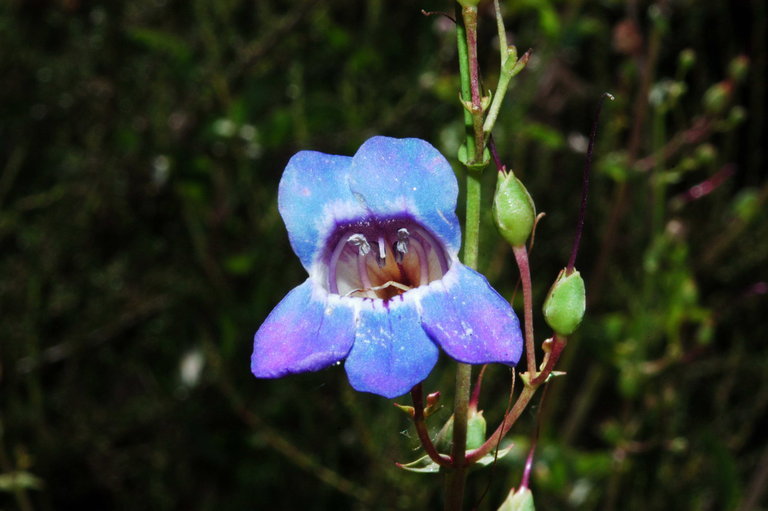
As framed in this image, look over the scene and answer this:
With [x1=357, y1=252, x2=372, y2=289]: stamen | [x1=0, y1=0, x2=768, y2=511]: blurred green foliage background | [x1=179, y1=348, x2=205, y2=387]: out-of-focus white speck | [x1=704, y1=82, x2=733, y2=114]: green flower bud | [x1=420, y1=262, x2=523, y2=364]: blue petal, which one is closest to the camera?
[x1=420, y1=262, x2=523, y2=364]: blue petal

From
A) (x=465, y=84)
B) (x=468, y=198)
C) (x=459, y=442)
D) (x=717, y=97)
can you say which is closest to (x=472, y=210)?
(x=468, y=198)

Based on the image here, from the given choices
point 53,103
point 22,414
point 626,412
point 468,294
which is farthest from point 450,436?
point 53,103

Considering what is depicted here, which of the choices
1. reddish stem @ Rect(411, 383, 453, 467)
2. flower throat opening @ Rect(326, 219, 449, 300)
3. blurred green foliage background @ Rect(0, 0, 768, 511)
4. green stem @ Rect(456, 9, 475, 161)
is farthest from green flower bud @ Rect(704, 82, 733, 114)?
reddish stem @ Rect(411, 383, 453, 467)

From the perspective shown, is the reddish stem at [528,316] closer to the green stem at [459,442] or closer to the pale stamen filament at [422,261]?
the green stem at [459,442]

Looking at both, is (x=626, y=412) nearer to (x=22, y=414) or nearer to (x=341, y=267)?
(x=341, y=267)

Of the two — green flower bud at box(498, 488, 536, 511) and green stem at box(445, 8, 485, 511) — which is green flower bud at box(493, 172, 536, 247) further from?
green flower bud at box(498, 488, 536, 511)

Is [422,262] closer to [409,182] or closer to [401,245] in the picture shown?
[401,245]
